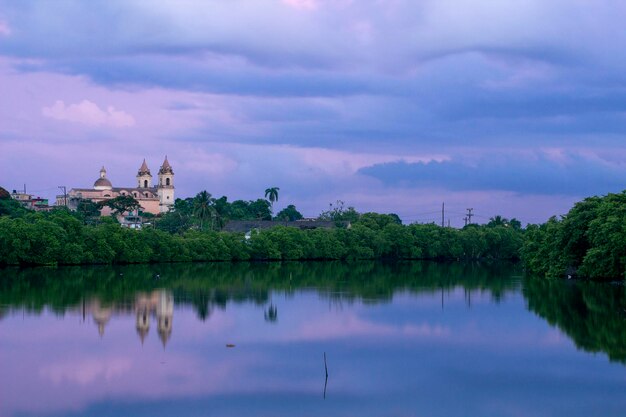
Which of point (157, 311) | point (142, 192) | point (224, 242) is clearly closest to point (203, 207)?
point (224, 242)

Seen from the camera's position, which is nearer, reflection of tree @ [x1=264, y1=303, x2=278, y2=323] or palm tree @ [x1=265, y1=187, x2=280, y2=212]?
reflection of tree @ [x1=264, y1=303, x2=278, y2=323]

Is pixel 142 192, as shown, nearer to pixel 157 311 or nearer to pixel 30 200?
pixel 30 200

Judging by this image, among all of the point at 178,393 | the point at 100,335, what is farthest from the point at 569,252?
the point at 178,393

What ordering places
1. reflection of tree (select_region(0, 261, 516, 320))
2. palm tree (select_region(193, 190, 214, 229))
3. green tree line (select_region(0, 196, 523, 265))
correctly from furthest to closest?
1. palm tree (select_region(193, 190, 214, 229))
2. green tree line (select_region(0, 196, 523, 265))
3. reflection of tree (select_region(0, 261, 516, 320))

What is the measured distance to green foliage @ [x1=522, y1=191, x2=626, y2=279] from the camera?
51.1 meters

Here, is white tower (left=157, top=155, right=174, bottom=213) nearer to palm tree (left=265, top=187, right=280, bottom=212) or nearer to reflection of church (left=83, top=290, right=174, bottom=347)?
palm tree (left=265, top=187, right=280, bottom=212)

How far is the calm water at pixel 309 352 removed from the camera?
19688 millimetres

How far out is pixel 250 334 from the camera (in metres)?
30.5

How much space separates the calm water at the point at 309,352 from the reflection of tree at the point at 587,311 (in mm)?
111

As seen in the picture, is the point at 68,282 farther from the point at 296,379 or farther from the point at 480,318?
the point at 296,379

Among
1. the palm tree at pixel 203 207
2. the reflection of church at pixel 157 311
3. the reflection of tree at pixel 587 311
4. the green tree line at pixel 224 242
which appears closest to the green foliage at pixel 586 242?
the reflection of tree at pixel 587 311

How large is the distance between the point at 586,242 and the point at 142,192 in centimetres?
10852

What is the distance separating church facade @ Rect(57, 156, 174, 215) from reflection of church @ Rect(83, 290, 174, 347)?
Result: 103 m

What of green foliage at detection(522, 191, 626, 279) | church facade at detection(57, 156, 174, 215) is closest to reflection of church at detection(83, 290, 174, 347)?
green foliage at detection(522, 191, 626, 279)
